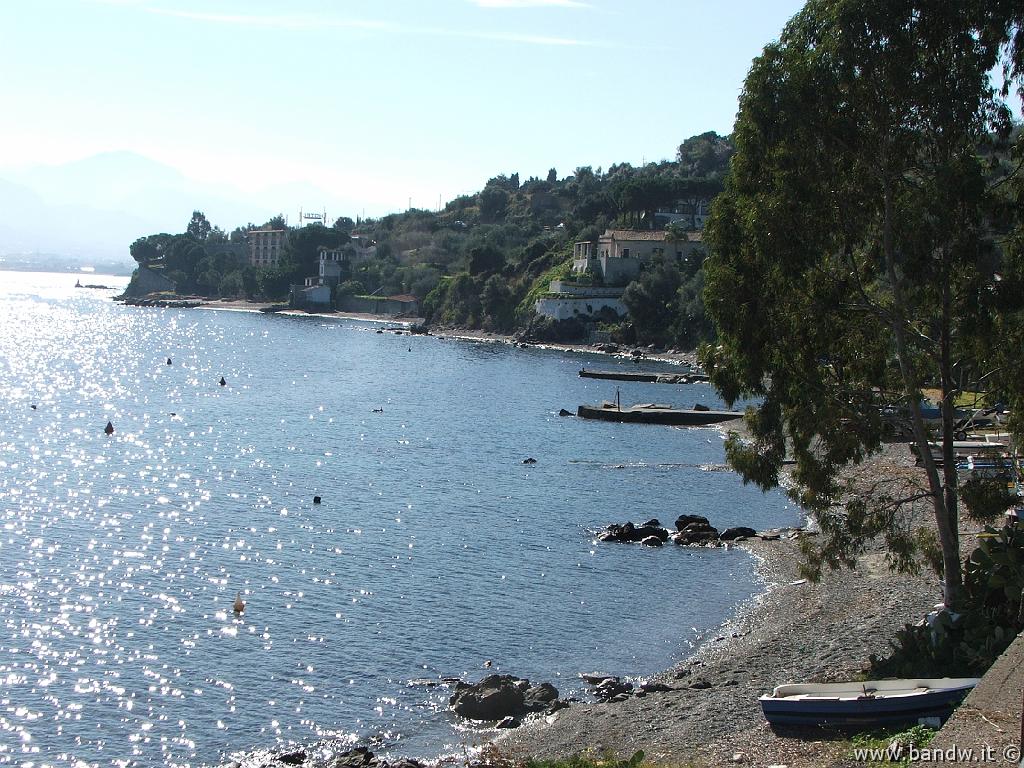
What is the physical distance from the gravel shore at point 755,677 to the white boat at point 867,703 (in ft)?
1.27

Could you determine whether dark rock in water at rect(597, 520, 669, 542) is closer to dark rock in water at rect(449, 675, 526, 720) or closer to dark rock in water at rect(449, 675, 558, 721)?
dark rock in water at rect(449, 675, 558, 721)

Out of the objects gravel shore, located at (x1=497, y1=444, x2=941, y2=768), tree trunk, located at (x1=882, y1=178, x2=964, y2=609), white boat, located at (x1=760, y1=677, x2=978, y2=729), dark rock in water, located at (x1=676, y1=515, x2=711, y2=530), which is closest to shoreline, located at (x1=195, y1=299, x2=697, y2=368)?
dark rock in water, located at (x1=676, y1=515, x2=711, y2=530)

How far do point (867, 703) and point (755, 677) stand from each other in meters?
7.33

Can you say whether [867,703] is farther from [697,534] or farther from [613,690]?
[697,534]

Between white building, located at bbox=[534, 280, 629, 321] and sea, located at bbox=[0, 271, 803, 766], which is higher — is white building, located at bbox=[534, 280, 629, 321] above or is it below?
above

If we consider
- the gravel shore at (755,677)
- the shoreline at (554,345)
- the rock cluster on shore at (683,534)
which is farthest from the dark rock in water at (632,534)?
the shoreline at (554,345)

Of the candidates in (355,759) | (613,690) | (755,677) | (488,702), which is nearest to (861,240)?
(755,677)

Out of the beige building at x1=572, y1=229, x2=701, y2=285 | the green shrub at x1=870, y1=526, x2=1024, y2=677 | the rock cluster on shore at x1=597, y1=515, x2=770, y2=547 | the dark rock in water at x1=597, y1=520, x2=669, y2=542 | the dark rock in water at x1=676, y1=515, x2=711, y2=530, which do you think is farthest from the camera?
the beige building at x1=572, y1=229, x2=701, y2=285

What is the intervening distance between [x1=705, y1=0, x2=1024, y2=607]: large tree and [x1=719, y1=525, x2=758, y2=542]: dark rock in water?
1918cm

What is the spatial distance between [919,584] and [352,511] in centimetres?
2553

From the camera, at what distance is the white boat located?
19062 mm

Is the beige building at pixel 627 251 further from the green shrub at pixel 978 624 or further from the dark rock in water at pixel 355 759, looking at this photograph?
the dark rock in water at pixel 355 759

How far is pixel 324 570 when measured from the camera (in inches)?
1555

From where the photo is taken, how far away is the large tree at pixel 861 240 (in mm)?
22609
